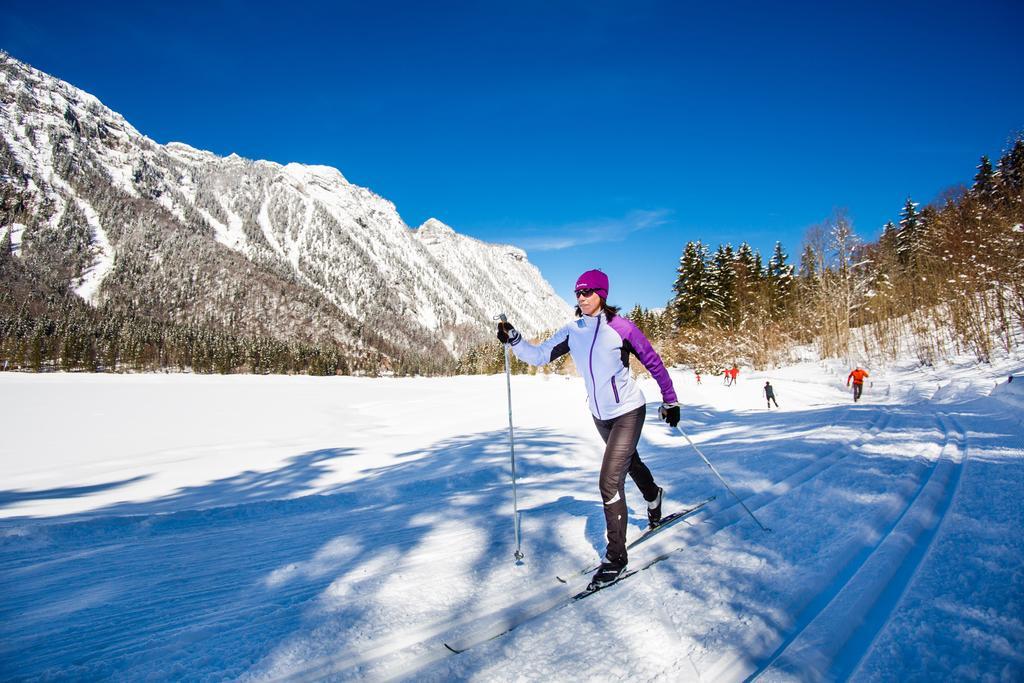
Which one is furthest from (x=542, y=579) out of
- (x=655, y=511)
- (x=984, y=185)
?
(x=984, y=185)

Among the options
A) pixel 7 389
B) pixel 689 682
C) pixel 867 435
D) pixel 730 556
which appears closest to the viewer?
pixel 689 682

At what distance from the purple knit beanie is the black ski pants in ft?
2.99

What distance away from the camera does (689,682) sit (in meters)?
2.10

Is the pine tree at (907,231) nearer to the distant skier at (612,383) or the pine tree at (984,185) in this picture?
the pine tree at (984,185)

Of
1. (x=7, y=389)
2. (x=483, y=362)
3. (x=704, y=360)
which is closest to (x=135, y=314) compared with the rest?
(x=483, y=362)

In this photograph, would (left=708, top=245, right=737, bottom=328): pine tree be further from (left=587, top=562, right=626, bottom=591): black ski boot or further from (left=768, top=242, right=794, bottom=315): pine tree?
(left=587, top=562, right=626, bottom=591): black ski boot

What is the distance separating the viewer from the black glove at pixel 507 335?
385 cm

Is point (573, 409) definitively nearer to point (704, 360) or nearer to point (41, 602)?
point (41, 602)

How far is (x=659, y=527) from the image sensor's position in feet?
12.9

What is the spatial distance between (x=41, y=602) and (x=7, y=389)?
37.2 meters

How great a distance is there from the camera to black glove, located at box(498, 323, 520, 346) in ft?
12.6

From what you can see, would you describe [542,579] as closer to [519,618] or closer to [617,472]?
[519,618]

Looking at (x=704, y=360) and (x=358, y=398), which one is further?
(x=704, y=360)

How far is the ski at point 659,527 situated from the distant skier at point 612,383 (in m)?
0.21
